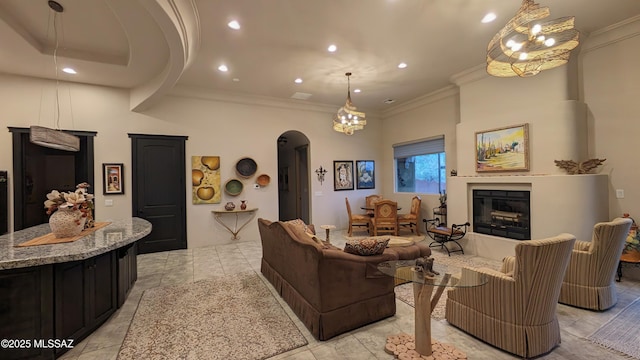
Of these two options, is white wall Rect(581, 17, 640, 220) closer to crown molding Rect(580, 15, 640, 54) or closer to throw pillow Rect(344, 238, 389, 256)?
crown molding Rect(580, 15, 640, 54)

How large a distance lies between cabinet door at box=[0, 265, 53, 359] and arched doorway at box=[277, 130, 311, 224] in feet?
18.7

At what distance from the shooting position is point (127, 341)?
2580 mm

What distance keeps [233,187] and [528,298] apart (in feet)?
18.7

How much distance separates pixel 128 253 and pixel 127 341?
1.41 m

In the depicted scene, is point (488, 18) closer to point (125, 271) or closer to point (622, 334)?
point (622, 334)

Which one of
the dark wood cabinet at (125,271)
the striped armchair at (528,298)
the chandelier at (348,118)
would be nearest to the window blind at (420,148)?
the chandelier at (348,118)

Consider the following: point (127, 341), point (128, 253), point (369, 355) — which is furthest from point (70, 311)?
point (369, 355)

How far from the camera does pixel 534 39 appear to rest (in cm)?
246

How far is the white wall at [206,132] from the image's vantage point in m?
4.84

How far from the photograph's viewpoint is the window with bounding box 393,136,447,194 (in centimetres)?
672

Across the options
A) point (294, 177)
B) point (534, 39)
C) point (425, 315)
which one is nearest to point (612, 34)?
point (534, 39)

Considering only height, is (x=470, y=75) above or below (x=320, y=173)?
above

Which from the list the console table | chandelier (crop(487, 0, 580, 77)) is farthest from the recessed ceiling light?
the console table

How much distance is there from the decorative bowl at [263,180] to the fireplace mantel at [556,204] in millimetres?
4597
